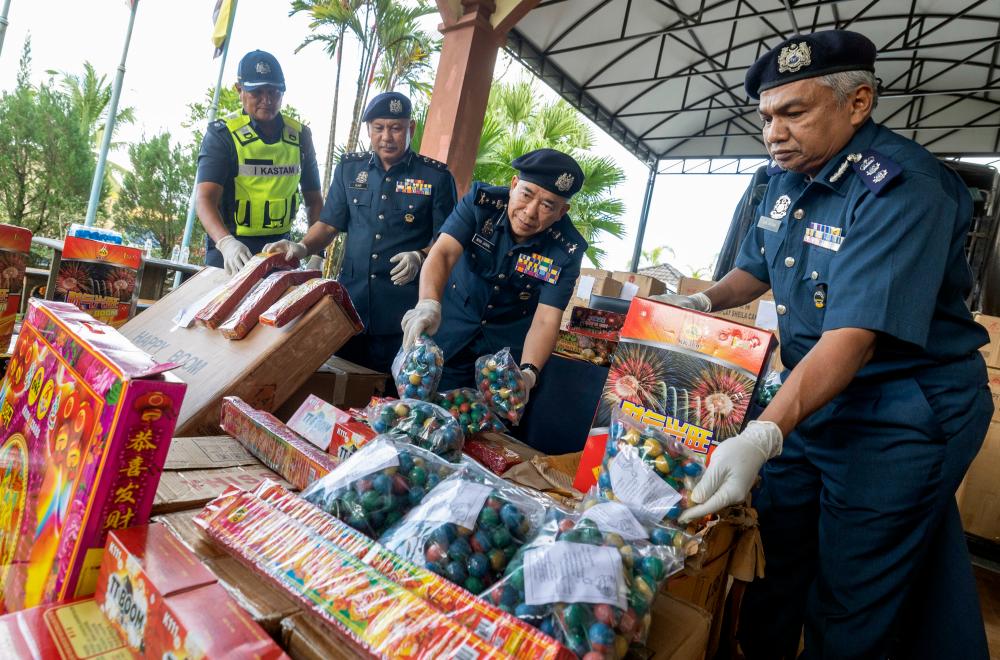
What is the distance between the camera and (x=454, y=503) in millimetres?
688

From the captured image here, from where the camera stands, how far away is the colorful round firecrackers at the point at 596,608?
55 cm

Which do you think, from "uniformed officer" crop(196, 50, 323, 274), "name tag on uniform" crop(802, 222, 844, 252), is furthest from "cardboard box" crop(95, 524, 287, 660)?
"uniformed officer" crop(196, 50, 323, 274)

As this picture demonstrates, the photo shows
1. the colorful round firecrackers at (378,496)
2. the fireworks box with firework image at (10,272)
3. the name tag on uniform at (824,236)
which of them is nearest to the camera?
the colorful round firecrackers at (378,496)

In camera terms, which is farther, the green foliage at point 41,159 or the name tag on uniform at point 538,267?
the green foliage at point 41,159

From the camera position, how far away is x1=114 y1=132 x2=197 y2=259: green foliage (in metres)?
11.1

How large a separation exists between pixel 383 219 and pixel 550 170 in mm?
864

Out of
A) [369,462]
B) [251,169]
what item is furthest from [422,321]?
[251,169]

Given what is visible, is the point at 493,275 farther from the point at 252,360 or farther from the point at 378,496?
the point at 378,496

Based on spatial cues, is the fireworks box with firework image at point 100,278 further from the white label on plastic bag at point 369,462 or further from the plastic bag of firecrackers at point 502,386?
the white label on plastic bag at point 369,462

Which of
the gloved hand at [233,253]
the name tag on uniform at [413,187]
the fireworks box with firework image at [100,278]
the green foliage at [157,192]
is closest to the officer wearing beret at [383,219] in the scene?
the name tag on uniform at [413,187]

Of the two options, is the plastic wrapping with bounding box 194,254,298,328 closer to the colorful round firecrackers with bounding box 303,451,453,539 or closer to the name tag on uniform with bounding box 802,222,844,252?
the colorful round firecrackers with bounding box 303,451,453,539

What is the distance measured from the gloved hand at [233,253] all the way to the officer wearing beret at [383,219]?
20cm

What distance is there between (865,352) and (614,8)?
7445mm

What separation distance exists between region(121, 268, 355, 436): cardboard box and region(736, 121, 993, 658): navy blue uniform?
110cm
